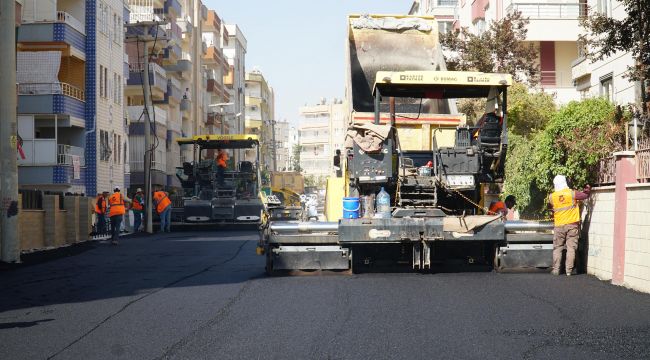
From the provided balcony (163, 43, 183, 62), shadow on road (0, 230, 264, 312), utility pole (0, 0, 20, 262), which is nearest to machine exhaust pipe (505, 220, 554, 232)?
shadow on road (0, 230, 264, 312)

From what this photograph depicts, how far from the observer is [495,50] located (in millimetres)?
28609

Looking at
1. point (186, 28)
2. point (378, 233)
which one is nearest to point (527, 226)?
point (378, 233)

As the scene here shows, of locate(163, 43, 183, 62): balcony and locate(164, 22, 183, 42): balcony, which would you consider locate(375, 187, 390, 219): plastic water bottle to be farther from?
locate(163, 43, 183, 62): balcony

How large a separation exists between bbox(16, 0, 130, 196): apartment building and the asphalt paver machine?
5579mm

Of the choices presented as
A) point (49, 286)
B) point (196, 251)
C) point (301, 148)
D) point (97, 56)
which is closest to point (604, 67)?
point (196, 251)

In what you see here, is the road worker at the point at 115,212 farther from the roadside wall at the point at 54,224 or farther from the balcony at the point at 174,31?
the balcony at the point at 174,31

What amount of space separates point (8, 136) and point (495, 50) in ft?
47.6

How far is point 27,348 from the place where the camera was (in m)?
8.55

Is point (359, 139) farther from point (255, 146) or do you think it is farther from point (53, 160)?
point (53, 160)

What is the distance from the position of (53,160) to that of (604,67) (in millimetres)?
20162

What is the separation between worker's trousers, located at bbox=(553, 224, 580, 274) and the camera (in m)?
13.8

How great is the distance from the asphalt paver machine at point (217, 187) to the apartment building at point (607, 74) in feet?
37.7

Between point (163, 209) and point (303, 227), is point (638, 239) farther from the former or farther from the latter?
point (163, 209)

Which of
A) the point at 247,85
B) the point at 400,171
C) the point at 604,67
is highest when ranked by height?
the point at 247,85
